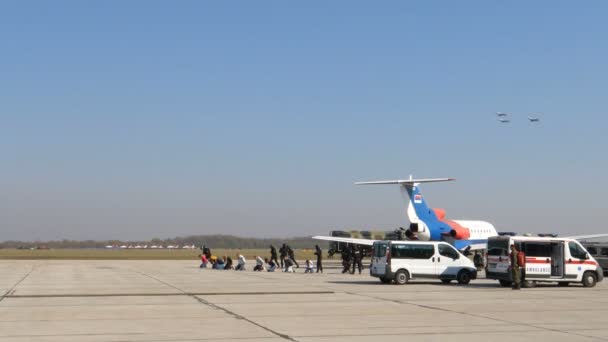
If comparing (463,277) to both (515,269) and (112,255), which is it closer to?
(515,269)

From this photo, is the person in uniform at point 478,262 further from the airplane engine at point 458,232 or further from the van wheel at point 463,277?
the van wheel at point 463,277

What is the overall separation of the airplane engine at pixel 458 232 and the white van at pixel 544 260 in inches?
1016

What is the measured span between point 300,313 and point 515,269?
12.5m

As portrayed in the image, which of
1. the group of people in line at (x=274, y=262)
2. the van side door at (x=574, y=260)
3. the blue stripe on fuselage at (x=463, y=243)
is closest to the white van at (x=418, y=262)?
the van side door at (x=574, y=260)

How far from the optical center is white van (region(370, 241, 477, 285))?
31891mm

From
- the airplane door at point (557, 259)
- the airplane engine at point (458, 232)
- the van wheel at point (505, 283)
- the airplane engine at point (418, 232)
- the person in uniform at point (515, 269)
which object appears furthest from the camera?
the airplane engine at point (458, 232)

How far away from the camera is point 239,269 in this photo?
48625 mm

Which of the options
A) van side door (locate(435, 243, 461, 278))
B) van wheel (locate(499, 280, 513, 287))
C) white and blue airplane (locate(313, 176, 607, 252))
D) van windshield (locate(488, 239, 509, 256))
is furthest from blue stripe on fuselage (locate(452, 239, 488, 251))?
van windshield (locate(488, 239, 509, 256))

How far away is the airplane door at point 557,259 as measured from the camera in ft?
103

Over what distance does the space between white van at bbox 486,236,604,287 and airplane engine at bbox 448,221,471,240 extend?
25.8 metres

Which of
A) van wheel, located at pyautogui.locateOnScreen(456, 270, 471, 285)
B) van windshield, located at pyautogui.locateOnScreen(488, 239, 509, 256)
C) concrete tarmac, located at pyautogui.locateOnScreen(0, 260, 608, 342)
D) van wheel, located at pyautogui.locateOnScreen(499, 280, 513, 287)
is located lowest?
concrete tarmac, located at pyautogui.locateOnScreen(0, 260, 608, 342)

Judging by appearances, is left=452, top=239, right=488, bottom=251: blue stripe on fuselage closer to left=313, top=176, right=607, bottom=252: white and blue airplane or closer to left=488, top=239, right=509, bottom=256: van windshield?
left=313, top=176, right=607, bottom=252: white and blue airplane

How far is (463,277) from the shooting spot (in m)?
32.7

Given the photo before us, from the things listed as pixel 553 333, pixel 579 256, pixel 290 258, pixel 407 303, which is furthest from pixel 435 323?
pixel 290 258
